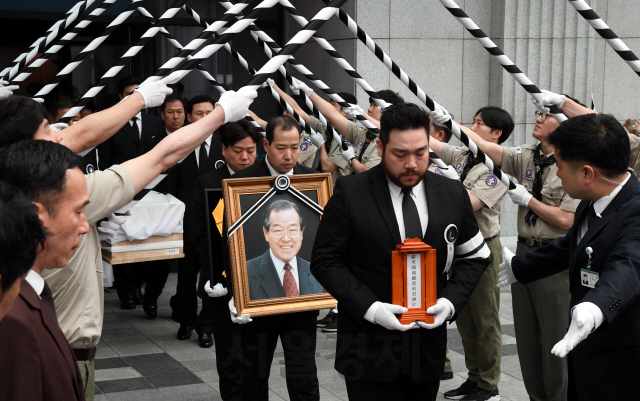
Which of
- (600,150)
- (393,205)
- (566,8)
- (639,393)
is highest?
(566,8)

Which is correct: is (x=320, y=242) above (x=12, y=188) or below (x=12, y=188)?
below

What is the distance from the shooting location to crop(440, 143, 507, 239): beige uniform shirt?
5281 millimetres

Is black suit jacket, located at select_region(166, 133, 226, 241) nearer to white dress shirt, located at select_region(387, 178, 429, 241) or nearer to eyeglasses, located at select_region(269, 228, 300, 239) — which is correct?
eyeglasses, located at select_region(269, 228, 300, 239)

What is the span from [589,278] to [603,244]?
0.15 meters

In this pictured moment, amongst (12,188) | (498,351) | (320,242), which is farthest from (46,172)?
(498,351)

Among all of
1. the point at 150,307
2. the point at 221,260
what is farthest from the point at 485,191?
the point at 150,307

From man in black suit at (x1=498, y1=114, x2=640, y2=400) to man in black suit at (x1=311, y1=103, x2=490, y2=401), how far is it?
525mm

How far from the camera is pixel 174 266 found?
9883 millimetres

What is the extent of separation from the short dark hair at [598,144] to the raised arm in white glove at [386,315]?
0.99m

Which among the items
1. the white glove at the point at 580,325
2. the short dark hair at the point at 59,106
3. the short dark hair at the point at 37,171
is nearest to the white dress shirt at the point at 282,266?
the white glove at the point at 580,325

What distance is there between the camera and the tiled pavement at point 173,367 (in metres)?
5.41

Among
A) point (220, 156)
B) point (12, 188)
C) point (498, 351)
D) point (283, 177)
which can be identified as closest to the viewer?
point (12, 188)

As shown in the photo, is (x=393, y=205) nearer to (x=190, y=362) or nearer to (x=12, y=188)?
(x=12, y=188)

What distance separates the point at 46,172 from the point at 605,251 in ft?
7.20
